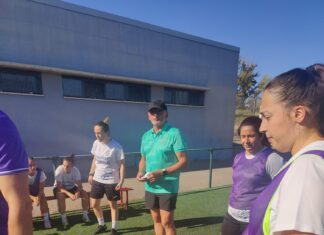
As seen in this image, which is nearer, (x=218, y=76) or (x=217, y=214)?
(x=217, y=214)

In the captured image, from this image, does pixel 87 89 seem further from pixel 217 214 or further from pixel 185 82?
pixel 217 214

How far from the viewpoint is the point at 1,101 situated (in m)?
8.29

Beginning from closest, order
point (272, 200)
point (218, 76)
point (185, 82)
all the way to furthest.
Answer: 1. point (272, 200)
2. point (185, 82)
3. point (218, 76)

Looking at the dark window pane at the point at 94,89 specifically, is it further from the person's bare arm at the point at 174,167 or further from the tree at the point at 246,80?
the tree at the point at 246,80

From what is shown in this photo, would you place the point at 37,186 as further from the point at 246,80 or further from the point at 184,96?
the point at 246,80

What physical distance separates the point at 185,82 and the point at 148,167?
10237 millimetres

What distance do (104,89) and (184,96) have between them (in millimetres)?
4459

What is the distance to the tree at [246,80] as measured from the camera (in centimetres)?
3055

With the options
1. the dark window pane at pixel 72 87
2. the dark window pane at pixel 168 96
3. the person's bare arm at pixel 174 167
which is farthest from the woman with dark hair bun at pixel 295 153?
the dark window pane at pixel 168 96

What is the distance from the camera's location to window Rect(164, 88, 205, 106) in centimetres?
1273

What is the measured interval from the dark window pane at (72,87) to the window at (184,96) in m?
4.17

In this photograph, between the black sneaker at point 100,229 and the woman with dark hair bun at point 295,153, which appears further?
the black sneaker at point 100,229

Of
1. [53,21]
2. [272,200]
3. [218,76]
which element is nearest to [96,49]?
[53,21]

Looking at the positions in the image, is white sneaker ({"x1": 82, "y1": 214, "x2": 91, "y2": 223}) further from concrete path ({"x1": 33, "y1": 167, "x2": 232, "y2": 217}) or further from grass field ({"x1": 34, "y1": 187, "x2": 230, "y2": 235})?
concrete path ({"x1": 33, "y1": 167, "x2": 232, "y2": 217})
